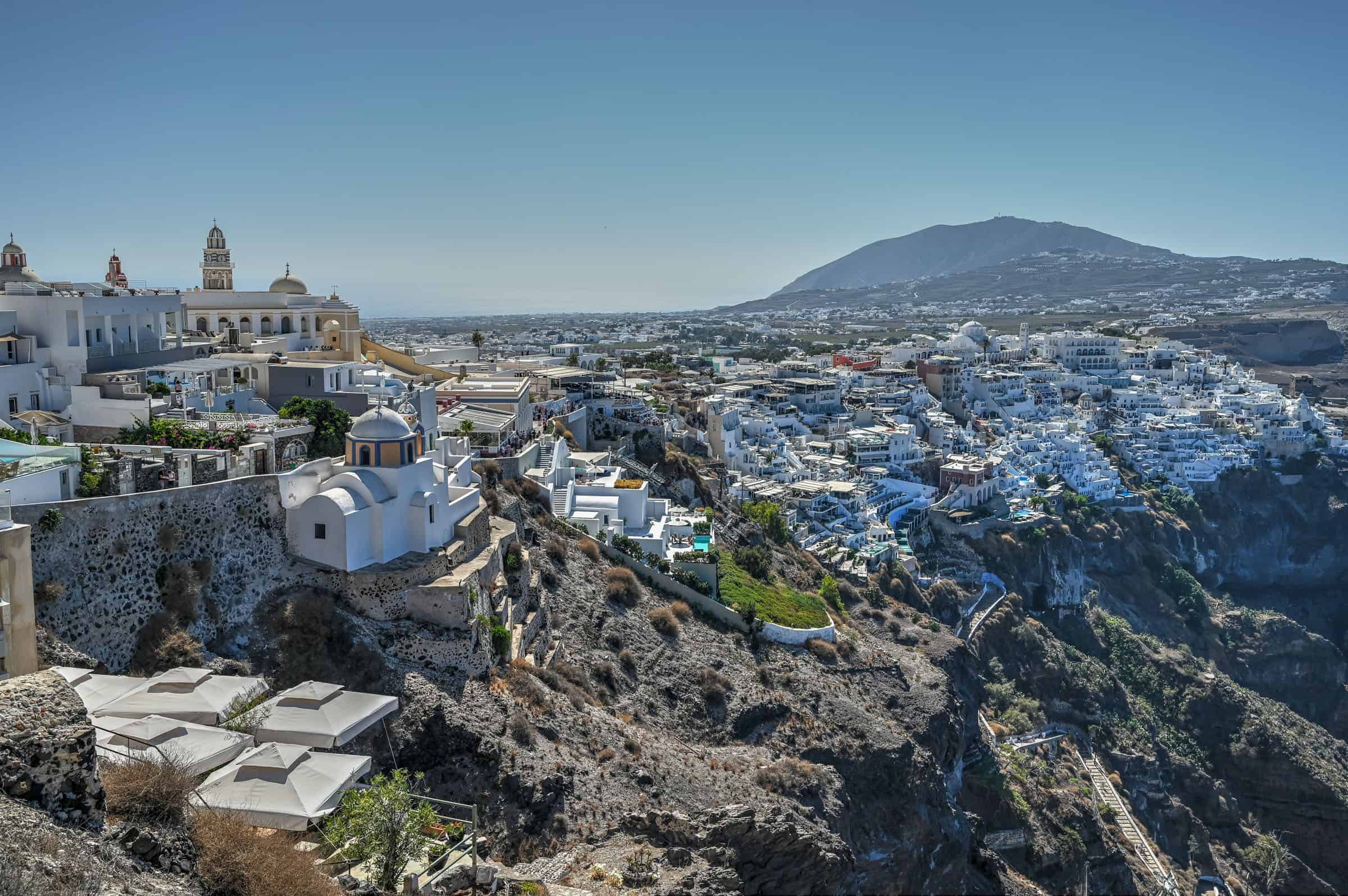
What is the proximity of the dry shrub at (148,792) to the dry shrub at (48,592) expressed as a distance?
5.63m

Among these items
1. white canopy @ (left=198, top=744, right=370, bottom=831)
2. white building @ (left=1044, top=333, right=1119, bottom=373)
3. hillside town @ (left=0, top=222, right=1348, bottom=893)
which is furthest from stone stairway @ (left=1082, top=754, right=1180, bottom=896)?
white building @ (left=1044, top=333, right=1119, bottom=373)

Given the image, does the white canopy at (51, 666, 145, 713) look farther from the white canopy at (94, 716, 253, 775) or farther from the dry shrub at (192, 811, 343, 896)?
the dry shrub at (192, 811, 343, 896)

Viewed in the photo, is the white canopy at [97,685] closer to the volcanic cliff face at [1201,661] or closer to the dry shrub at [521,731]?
the dry shrub at [521,731]

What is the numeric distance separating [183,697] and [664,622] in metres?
16.1

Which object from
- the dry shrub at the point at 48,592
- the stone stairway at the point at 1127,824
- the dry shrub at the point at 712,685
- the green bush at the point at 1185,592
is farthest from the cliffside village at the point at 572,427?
the stone stairway at the point at 1127,824

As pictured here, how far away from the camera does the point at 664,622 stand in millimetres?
27781

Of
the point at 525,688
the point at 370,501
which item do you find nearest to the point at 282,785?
the point at 370,501

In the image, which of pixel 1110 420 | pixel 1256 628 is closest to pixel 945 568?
pixel 1256 628

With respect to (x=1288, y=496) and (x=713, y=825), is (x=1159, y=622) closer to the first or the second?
(x=1288, y=496)

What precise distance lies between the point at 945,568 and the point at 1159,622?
15.0 metres

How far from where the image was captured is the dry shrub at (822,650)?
3142 centimetres

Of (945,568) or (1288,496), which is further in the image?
(1288,496)

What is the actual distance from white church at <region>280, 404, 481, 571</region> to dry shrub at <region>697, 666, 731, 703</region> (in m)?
8.59

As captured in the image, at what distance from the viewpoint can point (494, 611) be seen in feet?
67.9
